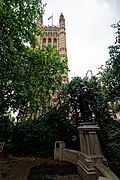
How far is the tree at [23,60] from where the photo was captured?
8570 millimetres

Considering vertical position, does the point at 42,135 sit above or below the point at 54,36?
below

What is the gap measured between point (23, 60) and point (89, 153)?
724 cm

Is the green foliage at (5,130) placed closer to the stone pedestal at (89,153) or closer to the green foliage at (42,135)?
the green foliage at (42,135)

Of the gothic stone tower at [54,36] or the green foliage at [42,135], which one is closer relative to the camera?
the green foliage at [42,135]

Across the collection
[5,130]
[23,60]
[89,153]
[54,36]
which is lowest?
[89,153]

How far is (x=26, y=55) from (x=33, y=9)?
2928 mm

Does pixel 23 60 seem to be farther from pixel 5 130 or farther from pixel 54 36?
pixel 54 36

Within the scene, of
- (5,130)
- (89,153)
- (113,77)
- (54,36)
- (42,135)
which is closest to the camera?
(89,153)

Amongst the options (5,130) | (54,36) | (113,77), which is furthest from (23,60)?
(54,36)

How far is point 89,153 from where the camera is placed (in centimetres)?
597

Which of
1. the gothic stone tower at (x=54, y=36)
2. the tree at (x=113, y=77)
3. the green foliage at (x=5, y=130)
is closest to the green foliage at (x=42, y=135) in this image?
the green foliage at (x=5, y=130)

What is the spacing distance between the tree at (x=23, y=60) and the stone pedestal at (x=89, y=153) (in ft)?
17.4

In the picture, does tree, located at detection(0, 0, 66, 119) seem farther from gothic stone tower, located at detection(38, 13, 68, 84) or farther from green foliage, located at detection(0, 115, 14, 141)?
gothic stone tower, located at detection(38, 13, 68, 84)

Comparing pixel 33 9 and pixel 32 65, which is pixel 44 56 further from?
pixel 33 9
